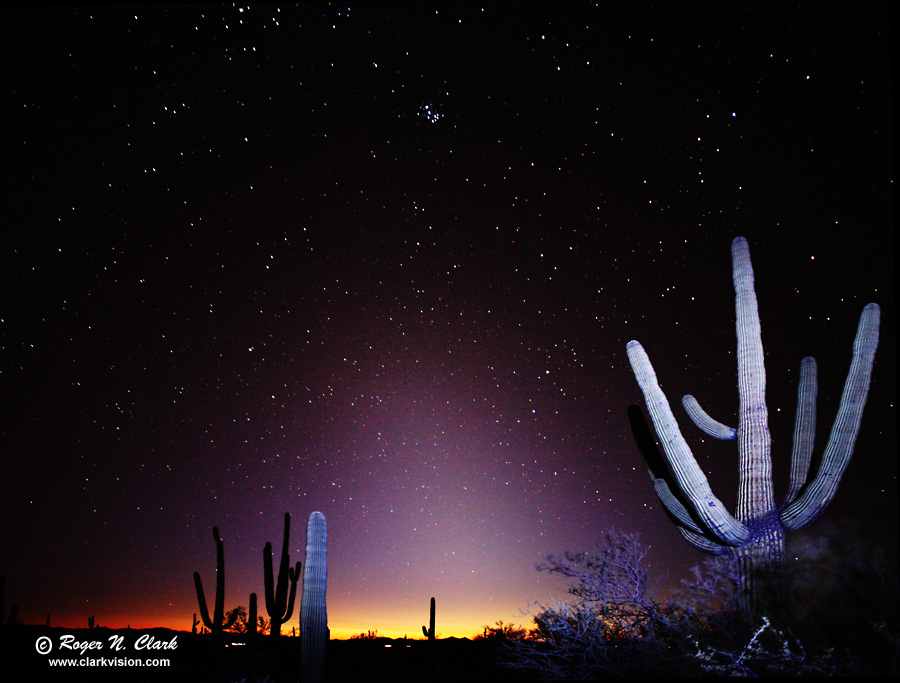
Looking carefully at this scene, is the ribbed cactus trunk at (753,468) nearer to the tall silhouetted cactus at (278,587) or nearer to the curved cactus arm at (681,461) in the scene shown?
the curved cactus arm at (681,461)

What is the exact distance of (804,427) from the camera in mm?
7473

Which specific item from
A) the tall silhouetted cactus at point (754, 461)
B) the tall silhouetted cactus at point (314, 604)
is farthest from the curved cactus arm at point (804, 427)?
the tall silhouetted cactus at point (314, 604)

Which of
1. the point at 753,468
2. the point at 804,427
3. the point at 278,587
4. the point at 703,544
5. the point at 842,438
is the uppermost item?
the point at 804,427

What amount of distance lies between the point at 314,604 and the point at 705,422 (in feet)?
20.1

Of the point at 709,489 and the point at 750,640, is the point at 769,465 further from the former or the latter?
the point at 750,640

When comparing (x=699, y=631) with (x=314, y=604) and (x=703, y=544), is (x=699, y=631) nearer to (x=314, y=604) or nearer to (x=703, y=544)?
(x=703, y=544)

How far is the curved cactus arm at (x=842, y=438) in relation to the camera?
6430mm

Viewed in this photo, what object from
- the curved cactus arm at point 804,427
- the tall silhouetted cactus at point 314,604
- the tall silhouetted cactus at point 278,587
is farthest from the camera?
the tall silhouetted cactus at point 278,587

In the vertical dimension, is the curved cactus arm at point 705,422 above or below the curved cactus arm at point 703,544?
above

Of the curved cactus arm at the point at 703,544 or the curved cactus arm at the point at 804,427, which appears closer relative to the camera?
the curved cactus arm at the point at 703,544

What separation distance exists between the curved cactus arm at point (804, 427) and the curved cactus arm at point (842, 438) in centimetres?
34

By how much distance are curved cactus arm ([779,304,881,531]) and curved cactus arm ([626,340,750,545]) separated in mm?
624

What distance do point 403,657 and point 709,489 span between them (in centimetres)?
980

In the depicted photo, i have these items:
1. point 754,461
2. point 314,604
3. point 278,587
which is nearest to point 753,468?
point 754,461
